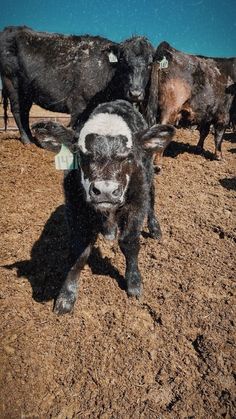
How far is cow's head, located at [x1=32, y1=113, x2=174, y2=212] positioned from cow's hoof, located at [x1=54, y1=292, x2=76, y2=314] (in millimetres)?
1037

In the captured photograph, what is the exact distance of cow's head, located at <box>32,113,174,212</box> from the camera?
2590 millimetres

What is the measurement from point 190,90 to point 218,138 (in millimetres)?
1396

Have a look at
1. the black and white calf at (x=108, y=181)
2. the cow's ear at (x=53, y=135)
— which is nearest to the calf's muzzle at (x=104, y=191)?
the black and white calf at (x=108, y=181)

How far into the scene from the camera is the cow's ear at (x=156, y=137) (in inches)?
117

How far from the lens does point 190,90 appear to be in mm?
6895

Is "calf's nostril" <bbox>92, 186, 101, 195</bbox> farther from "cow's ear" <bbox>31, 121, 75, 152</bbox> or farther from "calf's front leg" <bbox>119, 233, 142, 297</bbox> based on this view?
"calf's front leg" <bbox>119, 233, 142, 297</bbox>

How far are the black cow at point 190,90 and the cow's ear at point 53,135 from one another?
3855 millimetres

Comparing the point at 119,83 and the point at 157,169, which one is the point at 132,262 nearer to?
the point at 157,169

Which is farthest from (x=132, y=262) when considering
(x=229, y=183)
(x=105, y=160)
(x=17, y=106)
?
(x=17, y=106)

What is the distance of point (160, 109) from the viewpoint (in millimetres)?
6691

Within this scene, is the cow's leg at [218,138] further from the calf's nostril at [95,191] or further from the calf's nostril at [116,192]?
the calf's nostril at [95,191]

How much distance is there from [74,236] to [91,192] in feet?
2.52

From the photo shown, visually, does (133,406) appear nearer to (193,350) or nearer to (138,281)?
(193,350)

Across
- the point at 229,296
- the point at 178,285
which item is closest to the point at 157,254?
the point at 178,285
